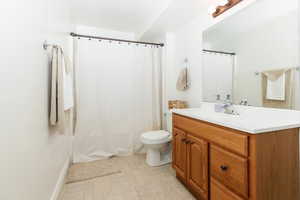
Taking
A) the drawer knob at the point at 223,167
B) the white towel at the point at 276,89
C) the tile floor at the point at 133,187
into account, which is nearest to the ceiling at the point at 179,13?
the white towel at the point at 276,89

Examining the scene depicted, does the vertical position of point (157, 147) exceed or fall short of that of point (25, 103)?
it falls short

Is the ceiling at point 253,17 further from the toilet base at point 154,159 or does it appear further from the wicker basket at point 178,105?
the toilet base at point 154,159

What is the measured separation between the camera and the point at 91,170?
6.88 ft

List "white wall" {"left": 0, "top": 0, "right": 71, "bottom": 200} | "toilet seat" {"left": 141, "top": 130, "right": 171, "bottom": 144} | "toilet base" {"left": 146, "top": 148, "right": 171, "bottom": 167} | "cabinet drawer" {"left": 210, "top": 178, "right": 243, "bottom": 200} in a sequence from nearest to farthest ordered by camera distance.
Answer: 1. "white wall" {"left": 0, "top": 0, "right": 71, "bottom": 200}
2. "cabinet drawer" {"left": 210, "top": 178, "right": 243, "bottom": 200}
3. "toilet seat" {"left": 141, "top": 130, "right": 171, "bottom": 144}
4. "toilet base" {"left": 146, "top": 148, "right": 171, "bottom": 167}

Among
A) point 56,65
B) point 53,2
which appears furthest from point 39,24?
point 53,2

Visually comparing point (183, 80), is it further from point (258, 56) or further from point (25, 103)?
point (25, 103)

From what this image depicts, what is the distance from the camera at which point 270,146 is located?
97 centimetres

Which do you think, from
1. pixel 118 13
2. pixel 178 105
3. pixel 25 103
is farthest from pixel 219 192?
pixel 118 13

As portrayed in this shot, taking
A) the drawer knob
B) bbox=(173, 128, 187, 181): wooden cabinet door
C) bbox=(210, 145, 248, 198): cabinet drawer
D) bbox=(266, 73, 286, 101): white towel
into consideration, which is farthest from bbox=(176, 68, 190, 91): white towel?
the drawer knob

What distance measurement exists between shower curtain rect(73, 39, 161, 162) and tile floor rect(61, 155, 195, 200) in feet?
1.91

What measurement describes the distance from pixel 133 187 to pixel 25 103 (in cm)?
137

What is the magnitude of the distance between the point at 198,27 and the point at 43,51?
1873mm

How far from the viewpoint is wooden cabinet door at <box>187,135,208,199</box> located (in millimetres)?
1342

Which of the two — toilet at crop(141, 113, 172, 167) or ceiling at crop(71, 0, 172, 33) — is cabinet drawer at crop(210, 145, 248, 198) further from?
ceiling at crop(71, 0, 172, 33)
